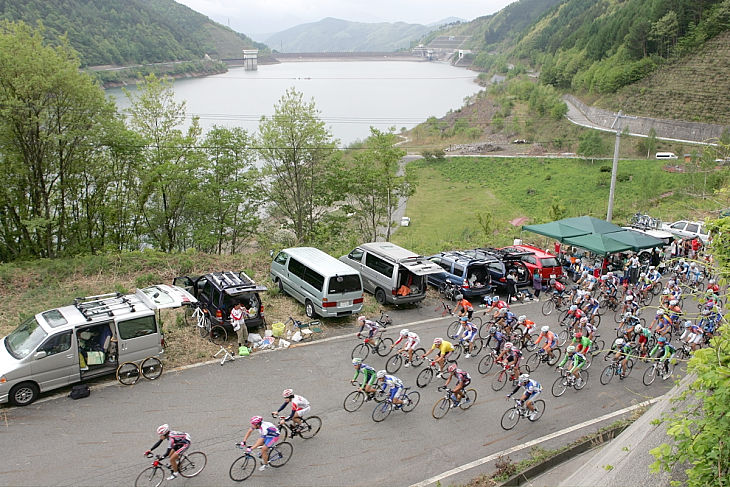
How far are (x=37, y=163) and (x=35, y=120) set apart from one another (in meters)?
2.24

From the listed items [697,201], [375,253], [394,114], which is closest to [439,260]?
[375,253]

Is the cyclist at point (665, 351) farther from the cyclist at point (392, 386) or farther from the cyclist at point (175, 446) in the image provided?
the cyclist at point (175, 446)

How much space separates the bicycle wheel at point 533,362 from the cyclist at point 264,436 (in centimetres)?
809

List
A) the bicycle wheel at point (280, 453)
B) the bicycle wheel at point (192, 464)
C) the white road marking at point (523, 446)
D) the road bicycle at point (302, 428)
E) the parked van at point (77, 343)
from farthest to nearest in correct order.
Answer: the parked van at point (77, 343)
the road bicycle at point (302, 428)
the white road marking at point (523, 446)
the bicycle wheel at point (280, 453)
the bicycle wheel at point (192, 464)

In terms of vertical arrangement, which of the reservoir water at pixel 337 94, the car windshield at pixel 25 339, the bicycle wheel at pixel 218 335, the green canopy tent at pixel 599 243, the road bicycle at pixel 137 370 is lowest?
the bicycle wheel at pixel 218 335

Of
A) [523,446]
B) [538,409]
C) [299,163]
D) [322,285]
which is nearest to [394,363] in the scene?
[322,285]

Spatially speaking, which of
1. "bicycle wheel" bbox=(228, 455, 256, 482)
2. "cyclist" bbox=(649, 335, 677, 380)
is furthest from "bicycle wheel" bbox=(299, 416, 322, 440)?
"cyclist" bbox=(649, 335, 677, 380)

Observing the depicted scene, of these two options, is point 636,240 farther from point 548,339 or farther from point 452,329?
point 548,339

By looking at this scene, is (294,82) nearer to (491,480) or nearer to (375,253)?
(375,253)

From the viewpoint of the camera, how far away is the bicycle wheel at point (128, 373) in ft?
39.7

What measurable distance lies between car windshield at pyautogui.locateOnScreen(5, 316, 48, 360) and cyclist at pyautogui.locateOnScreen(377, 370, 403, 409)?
7333mm

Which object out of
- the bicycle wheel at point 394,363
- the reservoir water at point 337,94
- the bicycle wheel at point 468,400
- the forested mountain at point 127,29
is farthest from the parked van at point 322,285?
the forested mountain at point 127,29

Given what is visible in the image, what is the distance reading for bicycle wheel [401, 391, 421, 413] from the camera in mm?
11688

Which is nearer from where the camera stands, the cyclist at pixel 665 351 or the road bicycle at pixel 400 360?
the cyclist at pixel 665 351
